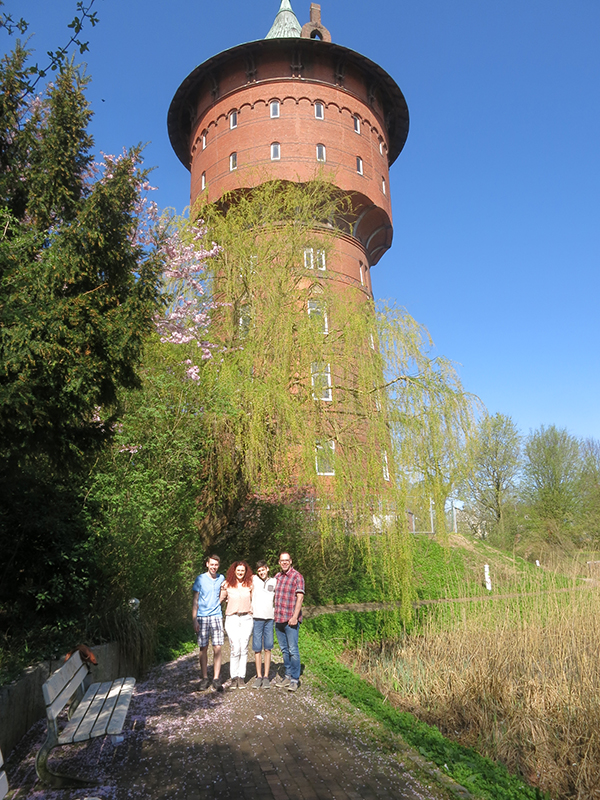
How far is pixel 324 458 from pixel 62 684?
7.14 metres

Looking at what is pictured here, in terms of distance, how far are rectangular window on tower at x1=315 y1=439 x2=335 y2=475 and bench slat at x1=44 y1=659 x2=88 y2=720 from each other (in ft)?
20.8

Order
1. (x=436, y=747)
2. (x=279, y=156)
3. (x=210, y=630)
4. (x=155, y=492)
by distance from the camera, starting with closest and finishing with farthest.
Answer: (x=436, y=747)
(x=210, y=630)
(x=155, y=492)
(x=279, y=156)

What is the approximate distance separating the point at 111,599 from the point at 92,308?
4.39m

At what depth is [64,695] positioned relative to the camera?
4613mm

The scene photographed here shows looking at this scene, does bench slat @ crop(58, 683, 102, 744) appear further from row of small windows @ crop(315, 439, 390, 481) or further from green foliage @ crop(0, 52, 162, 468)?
row of small windows @ crop(315, 439, 390, 481)

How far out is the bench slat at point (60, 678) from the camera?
4191 millimetres

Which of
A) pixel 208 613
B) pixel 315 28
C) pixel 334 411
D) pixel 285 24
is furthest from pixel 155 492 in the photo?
pixel 285 24

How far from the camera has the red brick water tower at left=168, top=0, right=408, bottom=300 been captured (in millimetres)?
22984

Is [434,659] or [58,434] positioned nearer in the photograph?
[58,434]

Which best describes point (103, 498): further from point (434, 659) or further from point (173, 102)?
point (173, 102)

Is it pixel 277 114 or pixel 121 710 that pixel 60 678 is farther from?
pixel 277 114

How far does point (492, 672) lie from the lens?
7617mm

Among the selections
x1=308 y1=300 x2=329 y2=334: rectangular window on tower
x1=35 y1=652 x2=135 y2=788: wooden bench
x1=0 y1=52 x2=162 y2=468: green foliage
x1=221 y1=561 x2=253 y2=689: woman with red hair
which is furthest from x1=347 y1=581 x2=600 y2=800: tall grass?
x1=308 y1=300 x2=329 y2=334: rectangular window on tower

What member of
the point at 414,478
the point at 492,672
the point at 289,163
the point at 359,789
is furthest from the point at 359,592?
the point at 289,163
